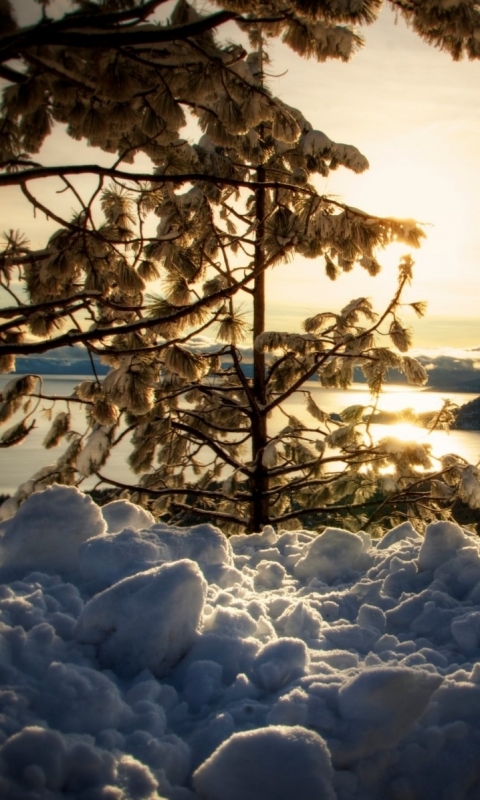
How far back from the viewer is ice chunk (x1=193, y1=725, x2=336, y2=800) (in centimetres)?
172

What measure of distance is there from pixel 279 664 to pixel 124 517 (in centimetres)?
212

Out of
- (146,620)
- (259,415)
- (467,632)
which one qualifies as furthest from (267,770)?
(259,415)

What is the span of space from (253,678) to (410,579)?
144 centimetres

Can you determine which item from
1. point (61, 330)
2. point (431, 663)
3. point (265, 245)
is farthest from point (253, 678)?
point (265, 245)

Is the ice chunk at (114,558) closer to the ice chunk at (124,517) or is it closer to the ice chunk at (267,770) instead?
the ice chunk at (124,517)

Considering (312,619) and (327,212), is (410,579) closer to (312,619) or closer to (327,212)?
(312,619)

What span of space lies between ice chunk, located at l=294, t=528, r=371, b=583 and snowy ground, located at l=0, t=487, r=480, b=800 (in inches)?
8.1

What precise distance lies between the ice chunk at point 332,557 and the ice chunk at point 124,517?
1186 millimetres

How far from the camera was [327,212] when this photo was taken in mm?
4617

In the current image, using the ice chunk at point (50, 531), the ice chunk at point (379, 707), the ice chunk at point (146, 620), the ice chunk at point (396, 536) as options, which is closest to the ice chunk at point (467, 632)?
the ice chunk at point (379, 707)

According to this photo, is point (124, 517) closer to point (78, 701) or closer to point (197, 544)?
point (197, 544)

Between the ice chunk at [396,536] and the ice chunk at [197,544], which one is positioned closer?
the ice chunk at [197,544]

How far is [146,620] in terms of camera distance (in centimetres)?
242

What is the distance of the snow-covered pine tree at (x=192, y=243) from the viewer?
3.29m
